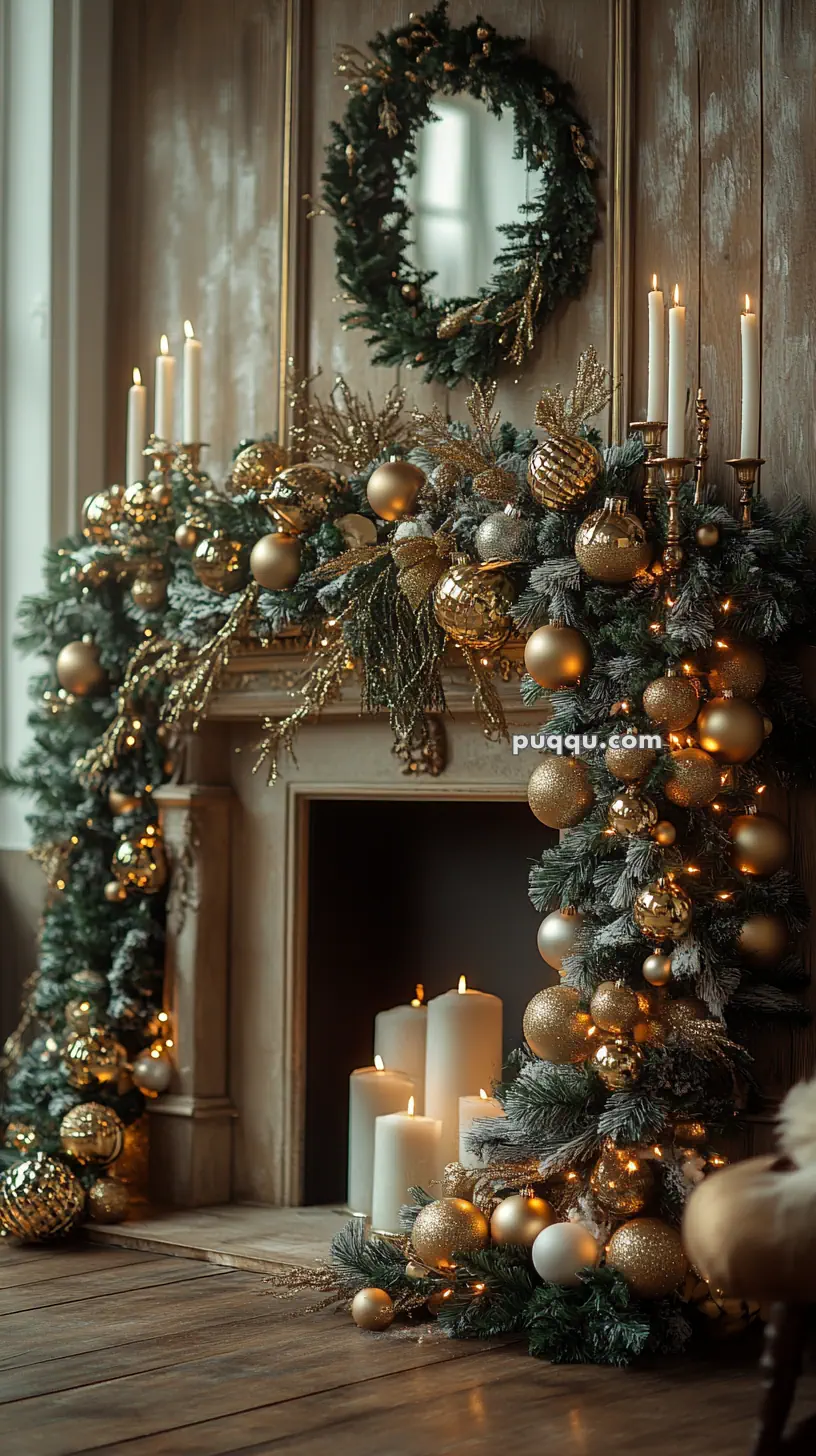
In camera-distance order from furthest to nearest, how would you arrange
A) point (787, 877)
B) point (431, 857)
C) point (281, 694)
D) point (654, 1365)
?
point (431, 857), point (281, 694), point (787, 877), point (654, 1365)

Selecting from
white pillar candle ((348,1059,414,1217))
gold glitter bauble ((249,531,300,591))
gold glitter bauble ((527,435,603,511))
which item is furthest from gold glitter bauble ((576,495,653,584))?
white pillar candle ((348,1059,414,1217))

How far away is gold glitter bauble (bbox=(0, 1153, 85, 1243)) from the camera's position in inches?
135

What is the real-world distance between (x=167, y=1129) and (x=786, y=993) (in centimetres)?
148

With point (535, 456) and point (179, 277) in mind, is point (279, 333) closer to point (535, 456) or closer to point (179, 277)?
point (179, 277)

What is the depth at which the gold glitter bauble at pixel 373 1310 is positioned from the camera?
2828 mm

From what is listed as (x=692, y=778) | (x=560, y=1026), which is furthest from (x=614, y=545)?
(x=560, y=1026)

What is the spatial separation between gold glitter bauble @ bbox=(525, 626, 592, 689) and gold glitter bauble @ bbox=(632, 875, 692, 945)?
1.29ft

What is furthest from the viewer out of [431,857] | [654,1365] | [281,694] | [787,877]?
[431,857]

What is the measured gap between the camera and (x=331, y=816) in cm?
382

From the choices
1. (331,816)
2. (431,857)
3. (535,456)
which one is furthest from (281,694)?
(535,456)

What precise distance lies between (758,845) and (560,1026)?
456 mm

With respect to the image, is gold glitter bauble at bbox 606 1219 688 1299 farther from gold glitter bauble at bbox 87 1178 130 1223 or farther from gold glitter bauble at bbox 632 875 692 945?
gold glitter bauble at bbox 87 1178 130 1223

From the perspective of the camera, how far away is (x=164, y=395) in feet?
12.2

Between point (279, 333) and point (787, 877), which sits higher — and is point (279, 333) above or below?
above
